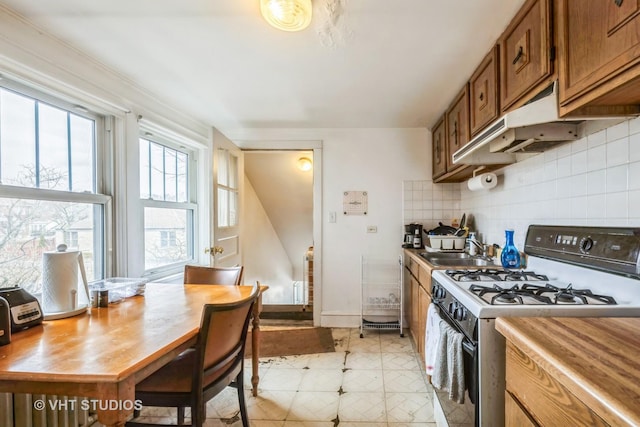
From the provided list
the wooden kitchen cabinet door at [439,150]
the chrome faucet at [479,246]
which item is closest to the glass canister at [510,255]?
the chrome faucet at [479,246]

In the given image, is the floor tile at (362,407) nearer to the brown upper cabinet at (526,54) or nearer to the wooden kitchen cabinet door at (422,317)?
the wooden kitchen cabinet door at (422,317)

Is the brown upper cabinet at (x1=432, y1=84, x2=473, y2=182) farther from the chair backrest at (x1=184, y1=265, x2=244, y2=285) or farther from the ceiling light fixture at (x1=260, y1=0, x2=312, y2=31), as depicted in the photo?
the chair backrest at (x1=184, y1=265, x2=244, y2=285)

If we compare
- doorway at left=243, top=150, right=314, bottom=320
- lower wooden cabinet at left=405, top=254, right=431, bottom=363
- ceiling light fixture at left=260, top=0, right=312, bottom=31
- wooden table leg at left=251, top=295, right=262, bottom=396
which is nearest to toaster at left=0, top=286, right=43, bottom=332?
wooden table leg at left=251, top=295, right=262, bottom=396

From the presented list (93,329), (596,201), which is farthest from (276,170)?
(596,201)

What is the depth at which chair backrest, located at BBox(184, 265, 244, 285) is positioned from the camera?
2.05 m

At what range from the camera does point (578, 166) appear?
4.54ft

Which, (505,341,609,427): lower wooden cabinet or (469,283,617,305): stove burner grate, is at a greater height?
(469,283,617,305): stove burner grate

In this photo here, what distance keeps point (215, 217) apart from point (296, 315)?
173cm

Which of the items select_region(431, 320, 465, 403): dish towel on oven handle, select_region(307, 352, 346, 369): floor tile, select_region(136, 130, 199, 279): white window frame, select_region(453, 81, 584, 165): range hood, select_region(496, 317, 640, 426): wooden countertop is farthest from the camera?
select_region(307, 352, 346, 369): floor tile

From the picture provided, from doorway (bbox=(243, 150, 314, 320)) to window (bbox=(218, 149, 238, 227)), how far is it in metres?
A: 0.65

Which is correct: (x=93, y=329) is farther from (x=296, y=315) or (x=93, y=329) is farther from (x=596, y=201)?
(x=296, y=315)

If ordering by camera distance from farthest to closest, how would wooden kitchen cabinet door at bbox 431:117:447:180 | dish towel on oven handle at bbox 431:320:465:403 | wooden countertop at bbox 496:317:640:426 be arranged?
wooden kitchen cabinet door at bbox 431:117:447:180, dish towel on oven handle at bbox 431:320:465:403, wooden countertop at bbox 496:317:640:426

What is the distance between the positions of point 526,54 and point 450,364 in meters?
1.35

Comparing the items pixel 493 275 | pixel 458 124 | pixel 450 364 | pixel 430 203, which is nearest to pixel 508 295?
pixel 450 364
